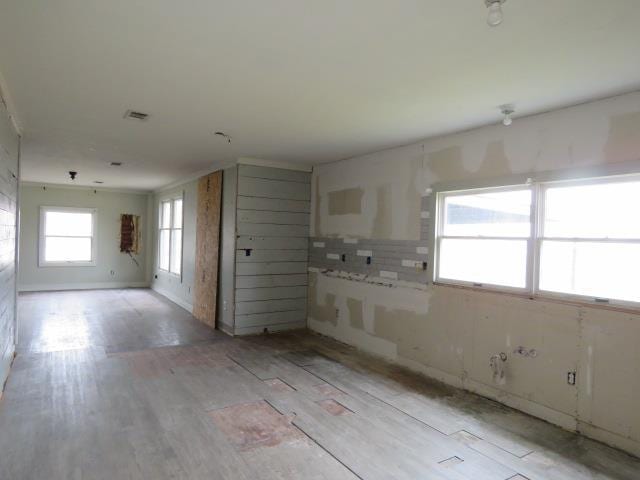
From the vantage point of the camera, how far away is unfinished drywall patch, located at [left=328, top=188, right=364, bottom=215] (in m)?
5.29

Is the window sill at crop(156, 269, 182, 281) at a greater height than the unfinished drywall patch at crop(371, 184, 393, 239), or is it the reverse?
the unfinished drywall patch at crop(371, 184, 393, 239)

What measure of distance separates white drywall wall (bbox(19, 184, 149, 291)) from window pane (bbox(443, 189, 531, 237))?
8.66 metres

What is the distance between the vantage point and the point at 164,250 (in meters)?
9.46

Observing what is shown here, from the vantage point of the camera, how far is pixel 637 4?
1.78 metres

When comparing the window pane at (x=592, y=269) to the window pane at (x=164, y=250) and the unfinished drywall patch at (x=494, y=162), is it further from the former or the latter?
the window pane at (x=164, y=250)

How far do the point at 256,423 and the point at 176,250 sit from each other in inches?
240

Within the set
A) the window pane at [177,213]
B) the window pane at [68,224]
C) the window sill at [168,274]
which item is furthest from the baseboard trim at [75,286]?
the window pane at [177,213]

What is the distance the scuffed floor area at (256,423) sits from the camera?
253 cm

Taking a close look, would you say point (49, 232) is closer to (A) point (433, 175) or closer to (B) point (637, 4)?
(A) point (433, 175)

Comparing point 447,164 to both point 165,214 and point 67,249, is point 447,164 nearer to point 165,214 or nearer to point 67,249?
point 165,214

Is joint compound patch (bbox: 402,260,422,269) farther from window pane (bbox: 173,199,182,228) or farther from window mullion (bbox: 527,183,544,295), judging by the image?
window pane (bbox: 173,199,182,228)

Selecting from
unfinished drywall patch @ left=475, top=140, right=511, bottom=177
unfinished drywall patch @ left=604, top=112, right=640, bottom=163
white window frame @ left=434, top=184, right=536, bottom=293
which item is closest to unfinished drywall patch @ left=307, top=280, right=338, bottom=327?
white window frame @ left=434, top=184, right=536, bottom=293

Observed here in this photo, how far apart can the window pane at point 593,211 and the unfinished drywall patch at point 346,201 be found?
7.82 feet

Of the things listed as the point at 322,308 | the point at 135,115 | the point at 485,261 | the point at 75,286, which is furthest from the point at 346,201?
the point at 75,286
